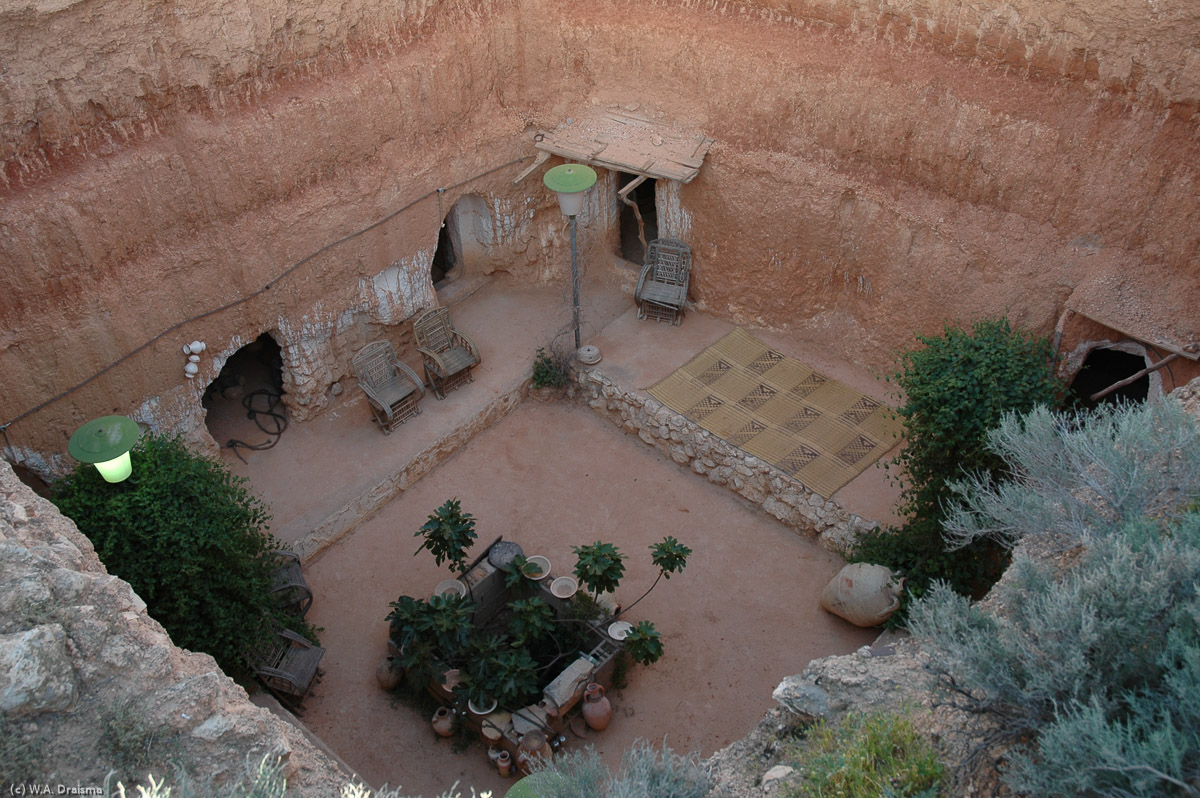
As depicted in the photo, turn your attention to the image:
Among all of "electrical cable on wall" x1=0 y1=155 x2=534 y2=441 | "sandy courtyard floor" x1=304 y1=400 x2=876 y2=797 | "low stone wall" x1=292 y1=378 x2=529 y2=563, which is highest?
"electrical cable on wall" x1=0 y1=155 x2=534 y2=441

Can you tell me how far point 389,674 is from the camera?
871 centimetres

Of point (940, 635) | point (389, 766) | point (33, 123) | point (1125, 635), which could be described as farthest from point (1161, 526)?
point (33, 123)

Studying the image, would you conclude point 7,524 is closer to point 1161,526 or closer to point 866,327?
point 1161,526

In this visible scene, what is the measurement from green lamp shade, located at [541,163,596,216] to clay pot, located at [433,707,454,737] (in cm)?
528

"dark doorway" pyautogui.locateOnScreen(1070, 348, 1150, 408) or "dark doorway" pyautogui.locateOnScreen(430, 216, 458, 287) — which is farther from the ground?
"dark doorway" pyautogui.locateOnScreen(1070, 348, 1150, 408)

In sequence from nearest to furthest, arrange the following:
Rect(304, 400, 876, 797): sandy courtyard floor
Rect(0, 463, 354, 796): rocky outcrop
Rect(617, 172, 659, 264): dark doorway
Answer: Rect(0, 463, 354, 796): rocky outcrop < Rect(304, 400, 876, 797): sandy courtyard floor < Rect(617, 172, 659, 264): dark doorway

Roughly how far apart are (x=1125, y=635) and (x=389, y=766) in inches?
244

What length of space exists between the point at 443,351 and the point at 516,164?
2624 millimetres

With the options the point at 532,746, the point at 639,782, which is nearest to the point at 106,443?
the point at 532,746

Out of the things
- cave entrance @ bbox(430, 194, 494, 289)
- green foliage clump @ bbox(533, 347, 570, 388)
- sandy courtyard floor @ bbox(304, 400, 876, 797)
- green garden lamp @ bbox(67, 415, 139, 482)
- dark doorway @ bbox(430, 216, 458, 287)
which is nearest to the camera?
green garden lamp @ bbox(67, 415, 139, 482)

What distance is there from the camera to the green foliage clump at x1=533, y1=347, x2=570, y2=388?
11656 mm

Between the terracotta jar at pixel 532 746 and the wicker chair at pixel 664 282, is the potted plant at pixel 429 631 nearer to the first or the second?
the terracotta jar at pixel 532 746

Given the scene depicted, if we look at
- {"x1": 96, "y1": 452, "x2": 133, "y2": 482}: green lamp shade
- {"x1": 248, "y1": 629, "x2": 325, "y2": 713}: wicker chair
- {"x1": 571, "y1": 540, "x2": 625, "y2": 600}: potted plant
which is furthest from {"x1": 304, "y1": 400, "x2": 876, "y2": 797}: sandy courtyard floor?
{"x1": 96, "y1": 452, "x2": 133, "y2": 482}: green lamp shade

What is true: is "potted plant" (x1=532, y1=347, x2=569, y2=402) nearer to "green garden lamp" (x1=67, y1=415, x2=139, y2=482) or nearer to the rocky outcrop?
"green garden lamp" (x1=67, y1=415, x2=139, y2=482)
